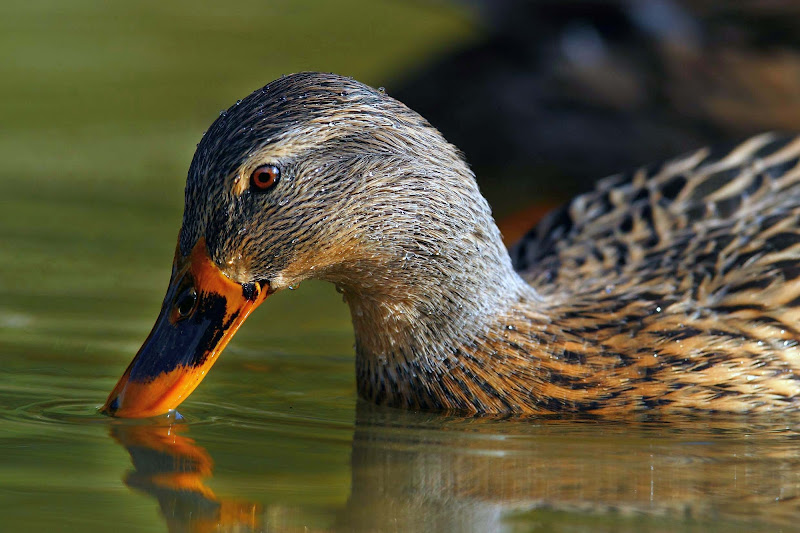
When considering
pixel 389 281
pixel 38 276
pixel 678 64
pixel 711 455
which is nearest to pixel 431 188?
pixel 389 281

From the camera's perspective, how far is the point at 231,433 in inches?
231

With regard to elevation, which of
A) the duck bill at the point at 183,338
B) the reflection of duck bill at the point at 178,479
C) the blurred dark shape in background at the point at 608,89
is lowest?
the reflection of duck bill at the point at 178,479

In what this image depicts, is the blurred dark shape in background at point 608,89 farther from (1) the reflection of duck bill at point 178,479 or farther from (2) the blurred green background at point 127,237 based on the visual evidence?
(1) the reflection of duck bill at point 178,479

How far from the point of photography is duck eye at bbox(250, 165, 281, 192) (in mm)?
5695

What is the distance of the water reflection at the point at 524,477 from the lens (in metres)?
4.69

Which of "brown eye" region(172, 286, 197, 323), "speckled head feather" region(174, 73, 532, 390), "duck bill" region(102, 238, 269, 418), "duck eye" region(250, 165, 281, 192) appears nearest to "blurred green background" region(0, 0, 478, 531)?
"duck bill" region(102, 238, 269, 418)

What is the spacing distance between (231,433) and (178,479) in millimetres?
771

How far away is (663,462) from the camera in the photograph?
5480mm

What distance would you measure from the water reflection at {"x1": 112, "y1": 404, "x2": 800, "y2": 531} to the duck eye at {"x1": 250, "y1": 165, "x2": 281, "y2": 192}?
0.99 m

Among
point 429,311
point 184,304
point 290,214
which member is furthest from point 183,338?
point 429,311

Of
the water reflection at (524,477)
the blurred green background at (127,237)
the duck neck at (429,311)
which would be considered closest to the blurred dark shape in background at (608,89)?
the blurred green background at (127,237)

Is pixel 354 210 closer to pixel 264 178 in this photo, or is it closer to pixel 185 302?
pixel 264 178

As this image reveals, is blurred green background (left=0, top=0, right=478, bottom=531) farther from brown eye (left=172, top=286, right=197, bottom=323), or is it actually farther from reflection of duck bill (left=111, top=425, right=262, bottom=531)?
brown eye (left=172, top=286, right=197, bottom=323)

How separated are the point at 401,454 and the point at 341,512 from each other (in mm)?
895
